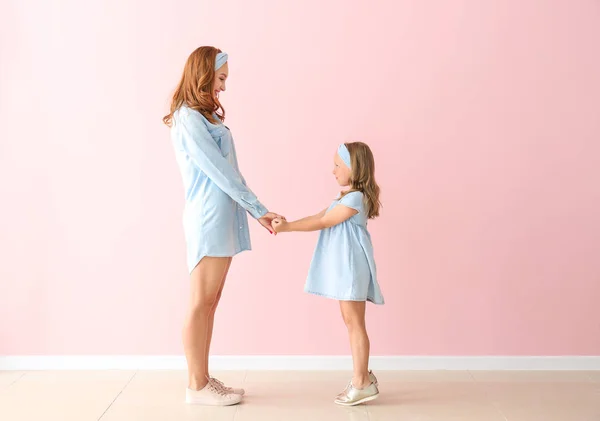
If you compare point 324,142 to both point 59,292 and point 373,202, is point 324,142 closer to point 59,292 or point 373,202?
point 373,202

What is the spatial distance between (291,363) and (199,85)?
1.39 m

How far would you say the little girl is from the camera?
2.83 metres

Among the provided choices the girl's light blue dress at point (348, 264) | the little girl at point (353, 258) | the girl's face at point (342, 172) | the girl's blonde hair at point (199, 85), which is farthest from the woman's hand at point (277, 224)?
the girl's blonde hair at point (199, 85)

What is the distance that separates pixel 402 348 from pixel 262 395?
2.52 feet

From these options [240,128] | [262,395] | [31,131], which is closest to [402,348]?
[262,395]

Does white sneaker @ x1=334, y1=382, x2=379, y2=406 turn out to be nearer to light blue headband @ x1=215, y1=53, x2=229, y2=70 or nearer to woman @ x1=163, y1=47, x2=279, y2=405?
woman @ x1=163, y1=47, x2=279, y2=405

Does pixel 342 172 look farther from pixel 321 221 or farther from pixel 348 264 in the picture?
pixel 348 264

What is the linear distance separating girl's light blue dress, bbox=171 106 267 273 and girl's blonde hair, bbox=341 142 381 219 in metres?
0.39

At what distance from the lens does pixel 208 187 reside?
110 inches

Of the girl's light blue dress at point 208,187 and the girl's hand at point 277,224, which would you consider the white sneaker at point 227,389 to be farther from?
the girl's hand at point 277,224

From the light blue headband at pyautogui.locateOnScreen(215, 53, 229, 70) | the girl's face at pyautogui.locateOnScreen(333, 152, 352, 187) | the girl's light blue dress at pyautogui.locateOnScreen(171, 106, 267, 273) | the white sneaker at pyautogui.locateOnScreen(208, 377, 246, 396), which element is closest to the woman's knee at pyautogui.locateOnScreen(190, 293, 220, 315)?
the girl's light blue dress at pyautogui.locateOnScreen(171, 106, 267, 273)

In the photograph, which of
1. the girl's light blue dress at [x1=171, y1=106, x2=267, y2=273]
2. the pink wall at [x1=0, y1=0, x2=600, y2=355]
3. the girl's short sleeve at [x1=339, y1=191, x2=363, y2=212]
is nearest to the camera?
the girl's light blue dress at [x1=171, y1=106, x2=267, y2=273]

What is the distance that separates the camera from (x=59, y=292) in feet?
11.2

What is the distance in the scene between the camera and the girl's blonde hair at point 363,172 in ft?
9.33
